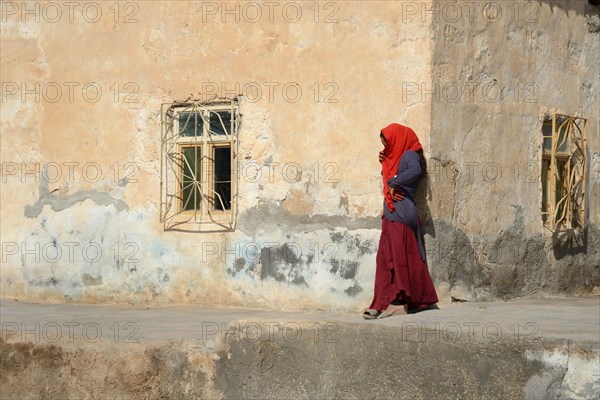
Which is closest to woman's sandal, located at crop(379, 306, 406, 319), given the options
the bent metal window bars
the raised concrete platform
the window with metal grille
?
the raised concrete platform

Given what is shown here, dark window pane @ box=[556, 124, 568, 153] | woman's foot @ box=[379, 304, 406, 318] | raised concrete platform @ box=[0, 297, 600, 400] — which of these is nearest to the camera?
raised concrete platform @ box=[0, 297, 600, 400]

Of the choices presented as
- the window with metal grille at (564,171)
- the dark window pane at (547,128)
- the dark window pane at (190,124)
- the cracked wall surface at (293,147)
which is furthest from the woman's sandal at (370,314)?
the dark window pane at (547,128)

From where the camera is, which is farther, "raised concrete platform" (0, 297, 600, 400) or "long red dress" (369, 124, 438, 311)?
"long red dress" (369, 124, 438, 311)

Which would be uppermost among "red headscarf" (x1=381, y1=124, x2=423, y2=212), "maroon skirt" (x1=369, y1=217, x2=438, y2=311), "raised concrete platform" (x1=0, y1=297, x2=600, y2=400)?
"red headscarf" (x1=381, y1=124, x2=423, y2=212)

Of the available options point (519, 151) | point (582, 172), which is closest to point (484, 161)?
point (519, 151)

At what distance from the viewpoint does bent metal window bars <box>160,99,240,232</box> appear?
31.1 feet

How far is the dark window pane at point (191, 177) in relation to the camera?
31.8ft

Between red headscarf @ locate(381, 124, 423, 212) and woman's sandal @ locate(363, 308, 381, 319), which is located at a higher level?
red headscarf @ locate(381, 124, 423, 212)

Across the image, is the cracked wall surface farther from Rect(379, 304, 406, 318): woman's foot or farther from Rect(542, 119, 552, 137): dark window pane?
Rect(379, 304, 406, 318): woman's foot

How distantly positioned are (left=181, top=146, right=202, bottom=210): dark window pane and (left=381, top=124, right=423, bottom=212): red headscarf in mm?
2022

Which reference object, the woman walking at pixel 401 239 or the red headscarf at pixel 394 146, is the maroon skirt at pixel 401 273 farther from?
the red headscarf at pixel 394 146

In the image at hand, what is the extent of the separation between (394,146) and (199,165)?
6.96ft

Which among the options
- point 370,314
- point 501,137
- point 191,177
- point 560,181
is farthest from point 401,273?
point 560,181

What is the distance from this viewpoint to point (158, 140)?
32.0 ft
